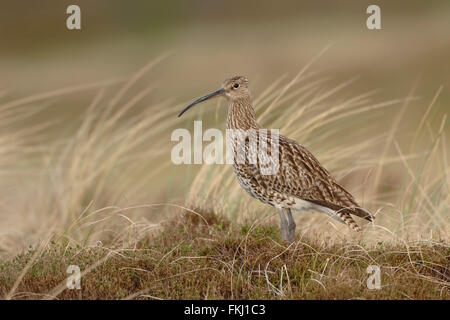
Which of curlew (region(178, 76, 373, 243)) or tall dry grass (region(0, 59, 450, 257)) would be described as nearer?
curlew (region(178, 76, 373, 243))

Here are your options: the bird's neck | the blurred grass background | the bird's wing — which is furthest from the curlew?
the blurred grass background

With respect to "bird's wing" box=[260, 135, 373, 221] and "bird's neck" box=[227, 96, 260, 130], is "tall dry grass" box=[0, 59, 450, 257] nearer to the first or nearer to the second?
"bird's wing" box=[260, 135, 373, 221]

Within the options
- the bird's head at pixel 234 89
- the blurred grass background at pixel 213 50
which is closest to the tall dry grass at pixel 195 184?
the bird's head at pixel 234 89

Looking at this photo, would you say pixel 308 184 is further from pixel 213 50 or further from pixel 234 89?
pixel 213 50

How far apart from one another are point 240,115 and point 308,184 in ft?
4.00

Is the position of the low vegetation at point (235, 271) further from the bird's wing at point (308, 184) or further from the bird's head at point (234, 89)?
Result: the bird's head at point (234, 89)

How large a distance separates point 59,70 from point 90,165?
36.8 meters

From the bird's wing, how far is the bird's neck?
0.52 metres

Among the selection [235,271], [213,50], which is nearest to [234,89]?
[235,271]

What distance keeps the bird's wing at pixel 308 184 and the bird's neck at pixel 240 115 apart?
1.69ft

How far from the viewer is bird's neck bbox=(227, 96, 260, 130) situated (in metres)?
7.76

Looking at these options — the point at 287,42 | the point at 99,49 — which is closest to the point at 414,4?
the point at 287,42

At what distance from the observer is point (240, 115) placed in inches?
306
